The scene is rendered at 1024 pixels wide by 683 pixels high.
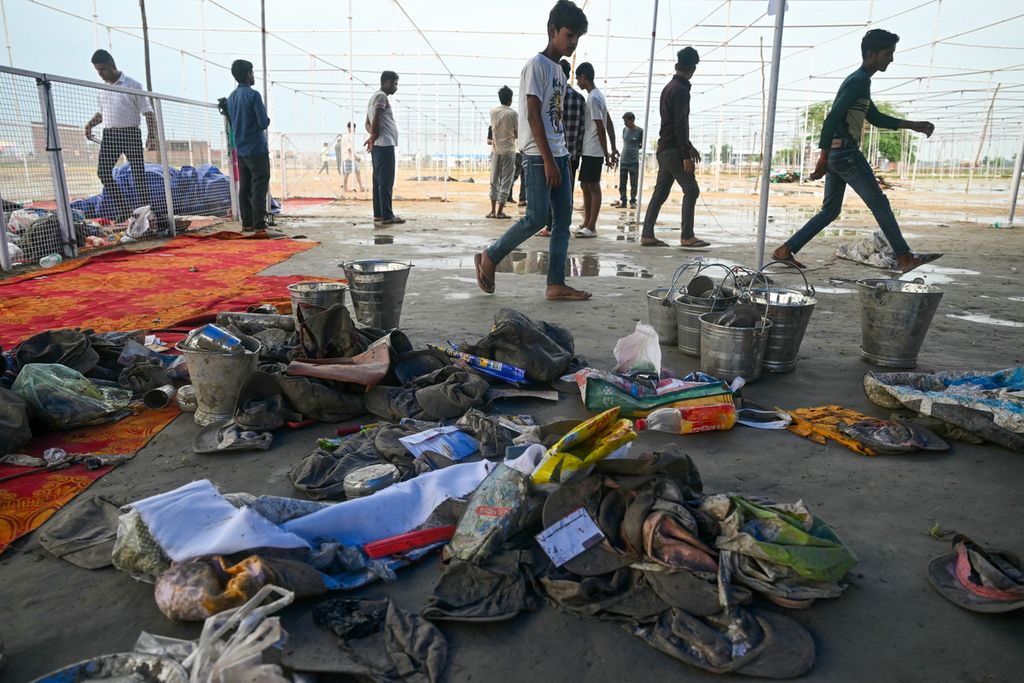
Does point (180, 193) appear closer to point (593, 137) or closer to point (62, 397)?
point (593, 137)

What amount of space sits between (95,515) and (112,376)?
1465 millimetres

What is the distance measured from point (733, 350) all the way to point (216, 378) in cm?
247

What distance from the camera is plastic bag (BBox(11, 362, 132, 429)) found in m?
2.71

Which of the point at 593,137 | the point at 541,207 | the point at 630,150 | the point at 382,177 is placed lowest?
the point at 541,207

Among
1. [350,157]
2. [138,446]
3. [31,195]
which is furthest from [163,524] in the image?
[350,157]

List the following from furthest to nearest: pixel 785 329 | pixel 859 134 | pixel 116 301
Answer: pixel 859 134
pixel 116 301
pixel 785 329

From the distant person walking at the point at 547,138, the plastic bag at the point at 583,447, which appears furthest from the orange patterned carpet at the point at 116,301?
the distant person walking at the point at 547,138

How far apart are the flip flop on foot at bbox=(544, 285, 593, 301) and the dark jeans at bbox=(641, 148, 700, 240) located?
108 inches

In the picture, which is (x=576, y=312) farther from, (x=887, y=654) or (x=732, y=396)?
(x=887, y=654)

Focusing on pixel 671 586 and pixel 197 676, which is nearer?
pixel 197 676

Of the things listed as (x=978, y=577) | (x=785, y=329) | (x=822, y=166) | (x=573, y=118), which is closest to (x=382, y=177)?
(x=573, y=118)

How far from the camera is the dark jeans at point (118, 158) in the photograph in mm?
8172

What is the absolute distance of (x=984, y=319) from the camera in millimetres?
4805

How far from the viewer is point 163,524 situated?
1.74m
